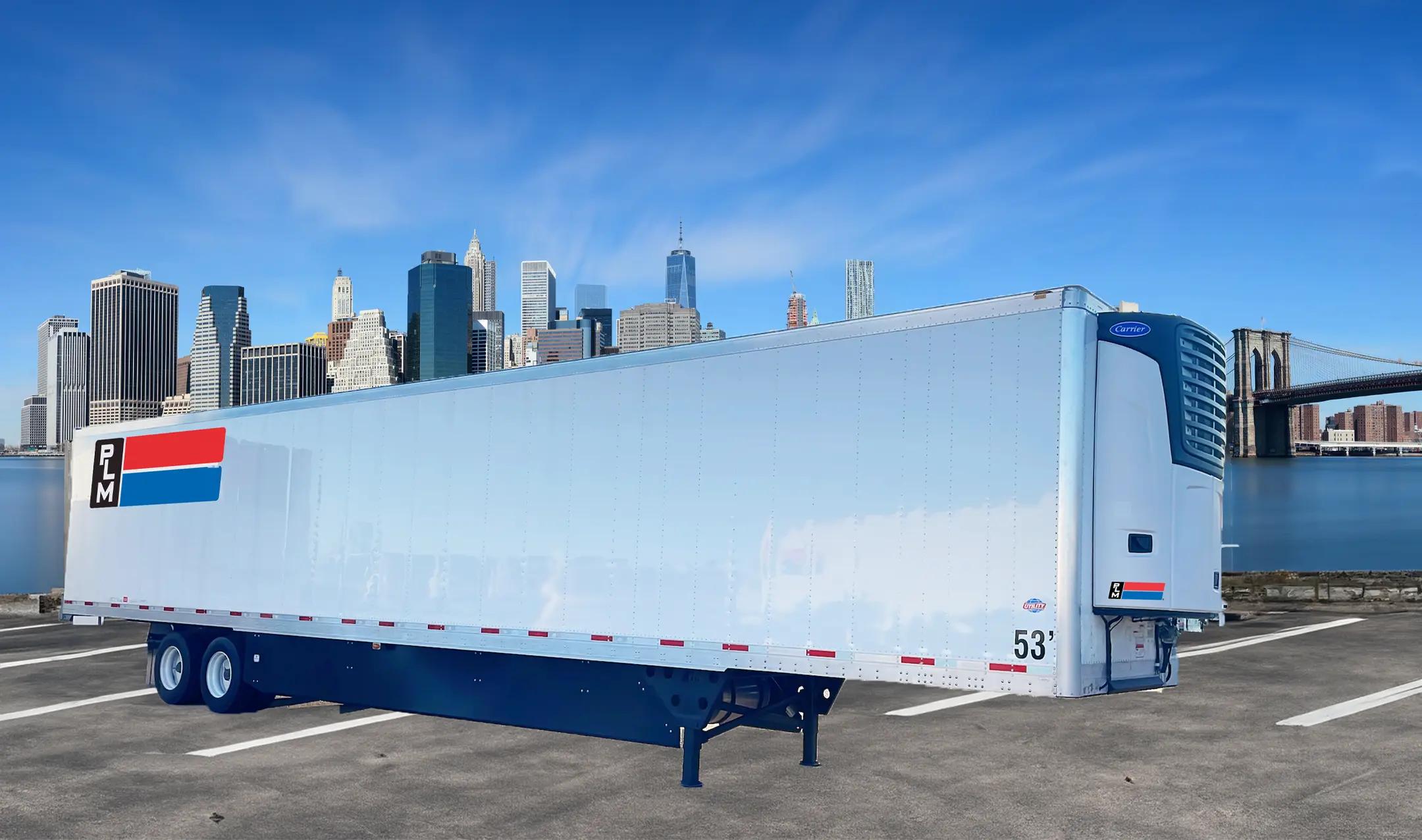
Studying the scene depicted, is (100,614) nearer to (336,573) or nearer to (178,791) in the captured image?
(336,573)

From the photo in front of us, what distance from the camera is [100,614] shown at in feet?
52.9

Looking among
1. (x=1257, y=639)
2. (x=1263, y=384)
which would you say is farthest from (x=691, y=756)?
(x=1263, y=384)

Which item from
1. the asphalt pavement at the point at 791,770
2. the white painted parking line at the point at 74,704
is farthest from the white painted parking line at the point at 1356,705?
the white painted parking line at the point at 74,704

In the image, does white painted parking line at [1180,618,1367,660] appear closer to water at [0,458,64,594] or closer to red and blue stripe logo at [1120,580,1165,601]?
red and blue stripe logo at [1120,580,1165,601]

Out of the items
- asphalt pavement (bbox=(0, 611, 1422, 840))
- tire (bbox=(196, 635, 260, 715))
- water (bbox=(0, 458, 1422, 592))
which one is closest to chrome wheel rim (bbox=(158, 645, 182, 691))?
asphalt pavement (bbox=(0, 611, 1422, 840))

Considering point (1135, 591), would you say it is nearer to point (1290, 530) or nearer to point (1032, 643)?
point (1032, 643)

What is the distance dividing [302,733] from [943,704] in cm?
799

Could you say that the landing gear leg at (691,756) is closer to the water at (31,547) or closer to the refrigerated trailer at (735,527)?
the refrigerated trailer at (735,527)

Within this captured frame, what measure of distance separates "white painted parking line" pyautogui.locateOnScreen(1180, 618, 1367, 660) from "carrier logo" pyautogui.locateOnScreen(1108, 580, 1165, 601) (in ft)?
32.7

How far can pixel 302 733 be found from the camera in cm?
1264

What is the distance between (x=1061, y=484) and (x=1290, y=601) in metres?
19.0

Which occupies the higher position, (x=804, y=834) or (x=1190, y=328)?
(x=1190, y=328)

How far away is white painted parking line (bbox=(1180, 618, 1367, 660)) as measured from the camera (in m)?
17.6

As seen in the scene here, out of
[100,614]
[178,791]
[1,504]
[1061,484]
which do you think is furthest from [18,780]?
[1,504]
